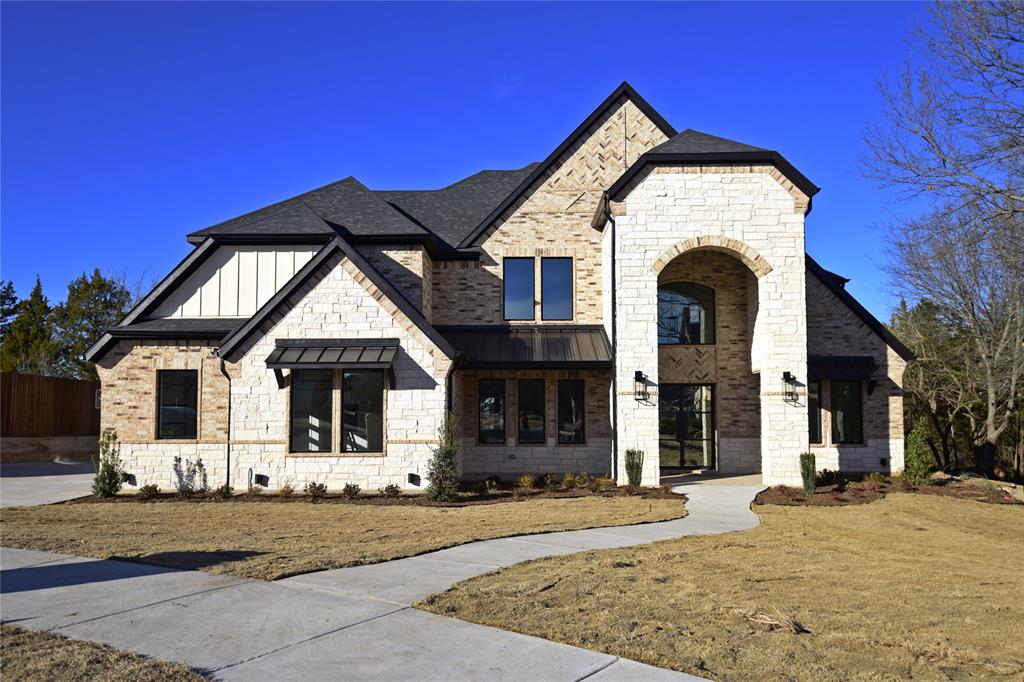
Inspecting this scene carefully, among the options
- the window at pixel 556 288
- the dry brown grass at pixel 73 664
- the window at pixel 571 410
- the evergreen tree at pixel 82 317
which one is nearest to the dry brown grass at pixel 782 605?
the dry brown grass at pixel 73 664

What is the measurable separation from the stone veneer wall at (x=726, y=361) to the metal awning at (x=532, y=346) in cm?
248

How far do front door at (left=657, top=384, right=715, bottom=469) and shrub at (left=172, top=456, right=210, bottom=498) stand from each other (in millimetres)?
12780

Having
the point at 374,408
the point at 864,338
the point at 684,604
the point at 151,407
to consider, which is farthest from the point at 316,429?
the point at 864,338

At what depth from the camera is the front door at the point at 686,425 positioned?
22547 millimetres

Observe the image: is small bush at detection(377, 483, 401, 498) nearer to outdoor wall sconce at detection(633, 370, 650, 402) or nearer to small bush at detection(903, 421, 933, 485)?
outdoor wall sconce at detection(633, 370, 650, 402)

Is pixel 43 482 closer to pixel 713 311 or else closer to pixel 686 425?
pixel 686 425

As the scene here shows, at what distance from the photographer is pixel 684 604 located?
774 centimetres

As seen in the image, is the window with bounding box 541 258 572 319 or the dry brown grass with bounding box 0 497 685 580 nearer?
the dry brown grass with bounding box 0 497 685 580

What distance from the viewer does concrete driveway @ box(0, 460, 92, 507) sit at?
58.5 feet

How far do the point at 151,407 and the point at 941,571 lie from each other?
58.2ft

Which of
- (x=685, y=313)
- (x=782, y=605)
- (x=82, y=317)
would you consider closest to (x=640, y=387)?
(x=685, y=313)

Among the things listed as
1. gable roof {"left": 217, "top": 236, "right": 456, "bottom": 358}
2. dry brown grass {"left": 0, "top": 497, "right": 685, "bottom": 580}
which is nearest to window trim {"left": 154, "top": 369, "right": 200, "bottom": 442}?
gable roof {"left": 217, "top": 236, "right": 456, "bottom": 358}

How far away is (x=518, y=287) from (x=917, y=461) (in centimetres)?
1174

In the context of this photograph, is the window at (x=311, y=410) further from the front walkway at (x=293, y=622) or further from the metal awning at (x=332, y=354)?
the front walkway at (x=293, y=622)
